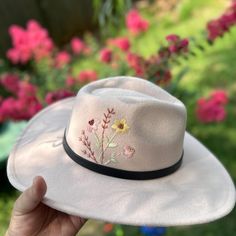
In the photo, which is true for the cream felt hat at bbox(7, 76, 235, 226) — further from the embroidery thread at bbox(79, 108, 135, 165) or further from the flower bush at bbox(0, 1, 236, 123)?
the flower bush at bbox(0, 1, 236, 123)

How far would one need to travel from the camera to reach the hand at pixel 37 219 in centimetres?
119

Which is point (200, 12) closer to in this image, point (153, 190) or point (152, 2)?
point (152, 2)

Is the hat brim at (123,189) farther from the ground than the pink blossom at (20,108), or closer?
farther from the ground

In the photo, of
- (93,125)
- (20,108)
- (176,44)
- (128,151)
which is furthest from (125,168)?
(20,108)

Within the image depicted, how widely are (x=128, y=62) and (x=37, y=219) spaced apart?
1.47 metres

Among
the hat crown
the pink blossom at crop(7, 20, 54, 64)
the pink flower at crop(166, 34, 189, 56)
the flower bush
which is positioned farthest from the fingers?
the pink blossom at crop(7, 20, 54, 64)

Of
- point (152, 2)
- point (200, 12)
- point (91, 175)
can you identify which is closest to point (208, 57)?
point (200, 12)

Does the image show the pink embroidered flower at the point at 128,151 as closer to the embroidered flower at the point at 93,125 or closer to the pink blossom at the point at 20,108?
the embroidered flower at the point at 93,125

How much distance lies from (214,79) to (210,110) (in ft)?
3.60

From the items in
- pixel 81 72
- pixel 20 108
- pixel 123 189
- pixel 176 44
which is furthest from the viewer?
pixel 81 72

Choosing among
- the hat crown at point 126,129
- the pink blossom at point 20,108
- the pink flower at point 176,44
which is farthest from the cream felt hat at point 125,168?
the pink blossom at point 20,108

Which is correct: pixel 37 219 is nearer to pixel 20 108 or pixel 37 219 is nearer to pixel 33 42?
pixel 20 108

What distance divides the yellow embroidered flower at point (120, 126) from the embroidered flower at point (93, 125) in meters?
0.05

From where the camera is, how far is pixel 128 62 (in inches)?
106
